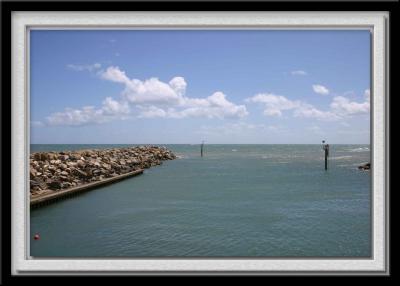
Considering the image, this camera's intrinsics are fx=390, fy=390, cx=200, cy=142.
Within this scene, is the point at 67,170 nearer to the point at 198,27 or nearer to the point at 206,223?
the point at 206,223

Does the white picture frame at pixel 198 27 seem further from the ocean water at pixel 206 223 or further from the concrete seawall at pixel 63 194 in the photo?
the concrete seawall at pixel 63 194

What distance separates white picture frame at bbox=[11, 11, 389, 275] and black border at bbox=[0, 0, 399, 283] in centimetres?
4

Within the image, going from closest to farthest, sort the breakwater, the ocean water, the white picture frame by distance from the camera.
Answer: the white picture frame < the ocean water < the breakwater

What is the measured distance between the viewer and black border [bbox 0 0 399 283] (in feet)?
9.34

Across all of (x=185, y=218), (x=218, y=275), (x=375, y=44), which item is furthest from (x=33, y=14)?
(x=185, y=218)

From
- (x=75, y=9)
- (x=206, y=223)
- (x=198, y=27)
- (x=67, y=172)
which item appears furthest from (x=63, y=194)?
(x=198, y=27)

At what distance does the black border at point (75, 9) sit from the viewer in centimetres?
285

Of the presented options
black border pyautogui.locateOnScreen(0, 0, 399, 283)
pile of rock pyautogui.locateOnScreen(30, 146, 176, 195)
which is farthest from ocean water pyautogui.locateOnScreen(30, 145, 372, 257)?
black border pyautogui.locateOnScreen(0, 0, 399, 283)

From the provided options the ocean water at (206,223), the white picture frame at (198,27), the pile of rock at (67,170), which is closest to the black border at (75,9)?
the white picture frame at (198,27)

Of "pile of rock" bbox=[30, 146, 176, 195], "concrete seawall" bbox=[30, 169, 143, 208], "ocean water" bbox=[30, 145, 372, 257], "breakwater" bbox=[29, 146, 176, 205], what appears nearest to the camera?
"ocean water" bbox=[30, 145, 372, 257]

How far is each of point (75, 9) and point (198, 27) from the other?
934 millimetres

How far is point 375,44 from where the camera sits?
2.92 m

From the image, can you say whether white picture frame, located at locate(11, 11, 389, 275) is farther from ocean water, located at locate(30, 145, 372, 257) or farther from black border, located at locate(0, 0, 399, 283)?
ocean water, located at locate(30, 145, 372, 257)

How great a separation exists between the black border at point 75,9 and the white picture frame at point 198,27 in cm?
4
